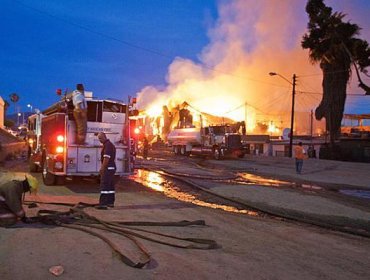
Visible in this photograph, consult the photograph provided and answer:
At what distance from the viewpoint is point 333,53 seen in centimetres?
4562

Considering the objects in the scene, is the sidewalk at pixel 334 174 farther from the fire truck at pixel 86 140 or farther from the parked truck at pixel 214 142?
the fire truck at pixel 86 140

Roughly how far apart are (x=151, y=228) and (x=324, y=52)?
41242mm

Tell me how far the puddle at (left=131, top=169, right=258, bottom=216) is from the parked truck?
48.8 ft

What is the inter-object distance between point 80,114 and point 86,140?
3.21 feet

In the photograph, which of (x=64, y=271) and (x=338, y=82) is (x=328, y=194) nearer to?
(x=64, y=271)

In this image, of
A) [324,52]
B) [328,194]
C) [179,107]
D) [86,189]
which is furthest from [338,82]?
[86,189]

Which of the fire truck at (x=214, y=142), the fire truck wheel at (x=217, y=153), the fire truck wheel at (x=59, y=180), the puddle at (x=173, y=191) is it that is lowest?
the puddle at (x=173, y=191)

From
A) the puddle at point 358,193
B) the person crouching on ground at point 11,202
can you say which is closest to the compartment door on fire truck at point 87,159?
the person crouching on ground at point 11,202

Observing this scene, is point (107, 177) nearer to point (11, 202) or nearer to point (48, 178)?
point (11, 202)

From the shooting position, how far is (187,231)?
28.8ft

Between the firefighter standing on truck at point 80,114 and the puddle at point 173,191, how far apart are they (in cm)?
321

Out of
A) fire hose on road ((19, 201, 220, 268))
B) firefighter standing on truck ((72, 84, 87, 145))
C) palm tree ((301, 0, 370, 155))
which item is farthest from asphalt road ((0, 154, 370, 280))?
palm tree ((301, 0, 370, 155))

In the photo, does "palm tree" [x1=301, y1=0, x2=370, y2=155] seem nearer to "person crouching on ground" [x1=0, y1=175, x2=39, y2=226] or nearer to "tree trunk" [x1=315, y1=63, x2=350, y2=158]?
"tree trunk" [x1=315, y1=63, x2=350, y2=158]

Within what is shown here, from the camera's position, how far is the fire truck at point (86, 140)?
14.6m
